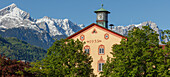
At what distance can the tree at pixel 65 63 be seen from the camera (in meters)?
53.3

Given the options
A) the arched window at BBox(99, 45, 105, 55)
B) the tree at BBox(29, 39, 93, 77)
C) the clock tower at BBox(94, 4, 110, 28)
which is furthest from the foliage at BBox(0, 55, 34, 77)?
the clock tower at BBox(94, 4, 110, 28)

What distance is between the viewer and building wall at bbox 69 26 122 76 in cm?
6988

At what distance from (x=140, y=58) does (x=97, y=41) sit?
881 inches

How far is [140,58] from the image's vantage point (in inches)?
1967

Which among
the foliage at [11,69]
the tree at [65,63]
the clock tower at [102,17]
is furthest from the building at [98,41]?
the foliage at [11,69]

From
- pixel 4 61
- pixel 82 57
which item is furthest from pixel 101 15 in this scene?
pixel 4 61

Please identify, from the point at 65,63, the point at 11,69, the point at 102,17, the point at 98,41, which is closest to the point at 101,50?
the point at 98,41

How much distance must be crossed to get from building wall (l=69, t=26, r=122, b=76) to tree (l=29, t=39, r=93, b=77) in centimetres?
1362

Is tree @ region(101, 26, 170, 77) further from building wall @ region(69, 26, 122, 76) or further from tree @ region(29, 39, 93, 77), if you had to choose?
building wall @ region(69, 26, 122, 76)

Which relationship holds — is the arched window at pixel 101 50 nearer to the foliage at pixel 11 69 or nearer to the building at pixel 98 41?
the building at pixel 98 41

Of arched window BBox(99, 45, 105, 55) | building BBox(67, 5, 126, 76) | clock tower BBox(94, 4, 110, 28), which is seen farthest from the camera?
clock tower BBox(94, 4, 110, 28)

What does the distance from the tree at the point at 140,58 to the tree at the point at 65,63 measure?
4.29 meters

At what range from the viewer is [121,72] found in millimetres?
50062

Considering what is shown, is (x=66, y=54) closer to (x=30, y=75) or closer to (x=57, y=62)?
(x=57, y=62)
